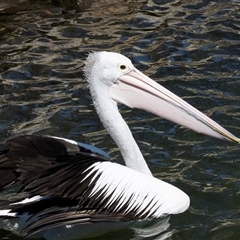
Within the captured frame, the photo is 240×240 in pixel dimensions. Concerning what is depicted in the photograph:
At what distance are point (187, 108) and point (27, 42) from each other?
3763 millimetres

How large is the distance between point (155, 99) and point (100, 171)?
2.51 feet

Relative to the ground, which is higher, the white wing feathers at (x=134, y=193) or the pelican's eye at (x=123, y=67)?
the pelican's eye at (x=123, y=67)

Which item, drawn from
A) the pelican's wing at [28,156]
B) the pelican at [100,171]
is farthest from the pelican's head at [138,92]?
the pelican's wing at [28,156]

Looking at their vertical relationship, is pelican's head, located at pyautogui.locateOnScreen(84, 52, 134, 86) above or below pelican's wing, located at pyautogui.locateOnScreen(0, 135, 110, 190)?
above

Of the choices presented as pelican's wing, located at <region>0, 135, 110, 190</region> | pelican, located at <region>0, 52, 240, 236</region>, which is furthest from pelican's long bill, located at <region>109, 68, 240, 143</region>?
pelican's wing, located at <region>0, 135, 110, 190</region>

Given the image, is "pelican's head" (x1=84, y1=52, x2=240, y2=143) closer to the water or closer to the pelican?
the pelican

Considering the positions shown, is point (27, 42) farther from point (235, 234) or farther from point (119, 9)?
point (235, 234)

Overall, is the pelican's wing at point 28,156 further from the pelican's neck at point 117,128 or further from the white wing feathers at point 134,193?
the white wing feathers at point 134,193

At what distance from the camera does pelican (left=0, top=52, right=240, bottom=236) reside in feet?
14.5

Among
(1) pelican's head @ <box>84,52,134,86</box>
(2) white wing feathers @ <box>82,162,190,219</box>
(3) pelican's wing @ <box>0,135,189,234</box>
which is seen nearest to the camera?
(3) pelican's wing @ <box>0,135,189,234</box>

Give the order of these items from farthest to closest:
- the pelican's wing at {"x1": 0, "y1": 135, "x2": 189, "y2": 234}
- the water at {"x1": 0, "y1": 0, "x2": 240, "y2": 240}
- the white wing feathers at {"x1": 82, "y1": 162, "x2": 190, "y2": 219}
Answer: the water at {"x1": 0, "y1": 0, "x2": 240, "y2": 240}
the white wing feathers at {"x1": 82, "y1": 162, "x2": 190, "y2": 219}
the pelican's wing at {"x1": 0, "y1": 135, "x2": 189, "y2": 234}

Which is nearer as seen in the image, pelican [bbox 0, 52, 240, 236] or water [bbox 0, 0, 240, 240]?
pelican [bbox 0, 52, 240, 236]

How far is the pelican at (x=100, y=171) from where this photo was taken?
14.5ft

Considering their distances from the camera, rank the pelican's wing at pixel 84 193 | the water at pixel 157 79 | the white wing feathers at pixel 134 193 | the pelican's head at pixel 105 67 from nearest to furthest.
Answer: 1. the pelican's wing at pixel 84 193
2. the white wing feathers at pixel 134 193
3. the pelican's head at pixel 105 67
4. the water at pixel 157 79
